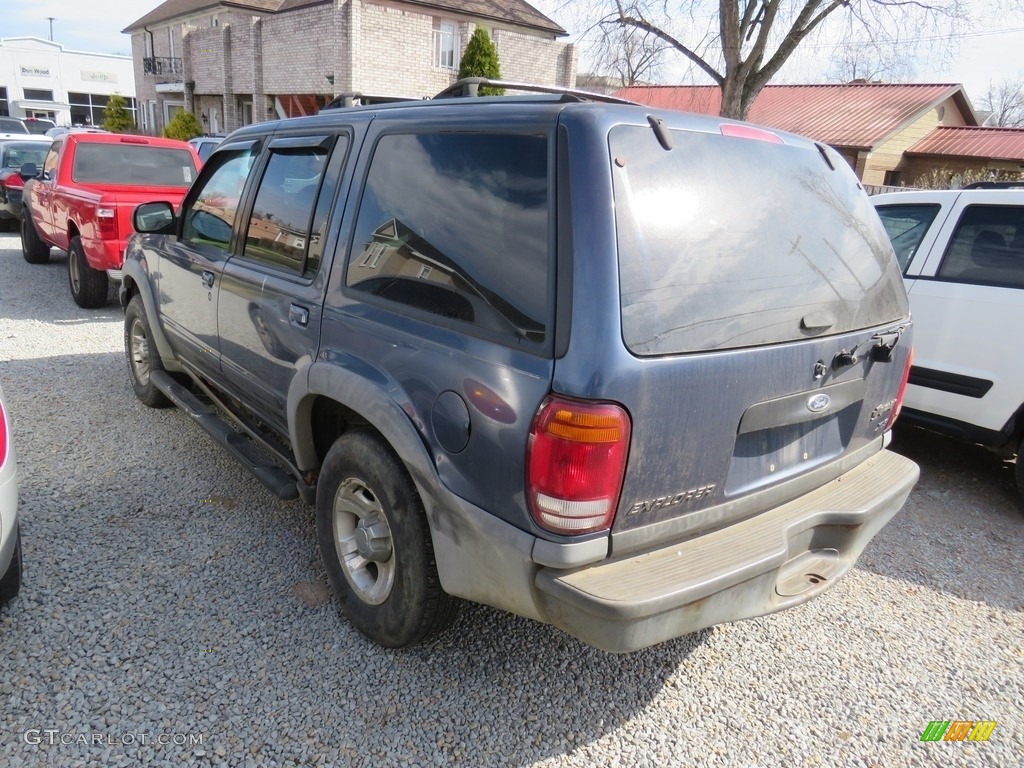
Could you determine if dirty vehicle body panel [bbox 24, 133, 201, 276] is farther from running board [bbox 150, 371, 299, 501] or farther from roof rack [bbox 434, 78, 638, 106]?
roof rack [bbox 434, 78, 638, 106]

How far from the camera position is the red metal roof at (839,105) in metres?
23.4

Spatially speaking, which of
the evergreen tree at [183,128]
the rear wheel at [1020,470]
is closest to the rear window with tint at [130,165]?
the rear wheel at [1020,470]

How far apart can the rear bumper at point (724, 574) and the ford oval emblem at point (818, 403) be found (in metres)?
0.35

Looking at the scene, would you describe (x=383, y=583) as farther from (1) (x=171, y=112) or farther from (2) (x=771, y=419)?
(1) (x=171, y=112)

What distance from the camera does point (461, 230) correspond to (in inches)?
89.0

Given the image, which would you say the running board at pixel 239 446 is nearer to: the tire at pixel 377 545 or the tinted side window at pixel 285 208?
the tire at pixel 377 545

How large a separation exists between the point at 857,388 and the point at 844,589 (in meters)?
1.34

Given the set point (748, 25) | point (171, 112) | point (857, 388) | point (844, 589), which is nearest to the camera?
point (857, 388)

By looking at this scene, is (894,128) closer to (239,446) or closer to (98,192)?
(98,192)

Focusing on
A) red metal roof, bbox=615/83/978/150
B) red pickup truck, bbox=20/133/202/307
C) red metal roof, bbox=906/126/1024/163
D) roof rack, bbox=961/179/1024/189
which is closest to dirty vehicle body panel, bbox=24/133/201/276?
red pickup truck, bbox=20/133/202/307

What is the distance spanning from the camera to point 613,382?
190 centimetres

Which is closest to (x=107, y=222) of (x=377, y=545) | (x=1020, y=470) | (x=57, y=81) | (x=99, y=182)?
(x=99, y=182)

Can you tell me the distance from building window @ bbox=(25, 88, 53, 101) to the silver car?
212 feet

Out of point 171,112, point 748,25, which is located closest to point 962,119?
point 748,25
